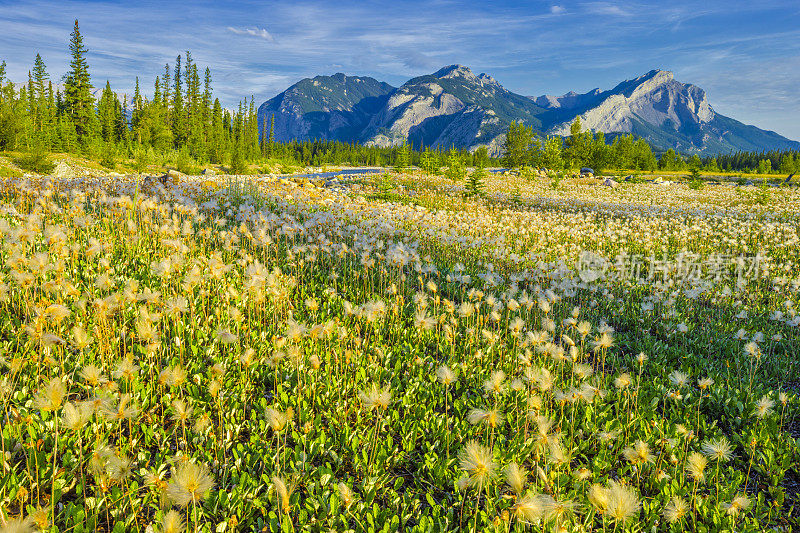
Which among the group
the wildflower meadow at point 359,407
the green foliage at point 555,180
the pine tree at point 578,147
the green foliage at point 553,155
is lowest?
the wildflower meadow at point 359,407

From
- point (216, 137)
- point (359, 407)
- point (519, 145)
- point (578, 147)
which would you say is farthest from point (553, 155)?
point (216, 137)

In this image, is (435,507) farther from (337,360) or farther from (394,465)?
(337,360)

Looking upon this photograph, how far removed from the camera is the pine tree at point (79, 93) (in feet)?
187

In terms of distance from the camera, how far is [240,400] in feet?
11.6

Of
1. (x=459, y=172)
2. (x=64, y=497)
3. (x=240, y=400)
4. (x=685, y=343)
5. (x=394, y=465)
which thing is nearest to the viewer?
(x=64, y=497)

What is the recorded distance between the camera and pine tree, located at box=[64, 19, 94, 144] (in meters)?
56.9

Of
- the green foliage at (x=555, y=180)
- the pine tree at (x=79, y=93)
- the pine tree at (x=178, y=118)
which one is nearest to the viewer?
the green foliage at (x=555, y=180)

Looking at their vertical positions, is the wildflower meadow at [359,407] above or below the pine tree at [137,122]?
below

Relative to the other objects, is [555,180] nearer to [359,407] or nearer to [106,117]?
[359,407]

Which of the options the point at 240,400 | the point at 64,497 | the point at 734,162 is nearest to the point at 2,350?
the point at 64,497

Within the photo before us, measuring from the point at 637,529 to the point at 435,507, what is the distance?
1355mm

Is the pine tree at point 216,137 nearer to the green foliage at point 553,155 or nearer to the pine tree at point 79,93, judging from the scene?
the pine tree at point 79,93

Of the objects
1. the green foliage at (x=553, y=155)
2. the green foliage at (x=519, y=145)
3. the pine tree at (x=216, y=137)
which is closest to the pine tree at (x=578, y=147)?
the green foliage at (x=519, y=145)

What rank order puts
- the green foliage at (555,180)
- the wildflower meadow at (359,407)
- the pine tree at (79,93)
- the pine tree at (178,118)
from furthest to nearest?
the pine tree at (178,118), the pine tree at (79,93), the green foliage at (555,180), the wildflower meadow at (359,407)
